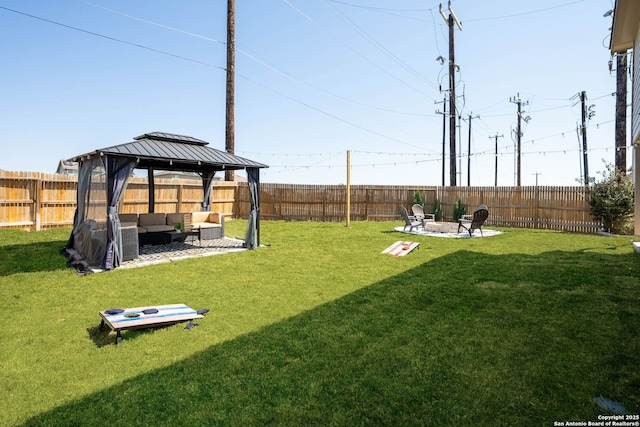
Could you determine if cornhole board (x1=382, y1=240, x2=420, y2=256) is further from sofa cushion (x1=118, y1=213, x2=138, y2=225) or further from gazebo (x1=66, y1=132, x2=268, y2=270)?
sofa cushion (x1=118, y1=213, x2=138, y2=225)

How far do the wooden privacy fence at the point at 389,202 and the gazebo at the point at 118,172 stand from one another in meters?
6.16

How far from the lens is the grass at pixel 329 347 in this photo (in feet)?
8.11

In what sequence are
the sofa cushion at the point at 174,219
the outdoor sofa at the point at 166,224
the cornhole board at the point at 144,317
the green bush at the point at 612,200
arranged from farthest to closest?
the green bush at the point at 612,200, the sofa cushion at the point at 174,219, the outdoor sofa at the point at 166,224, the cornhole board at the point at 144,317

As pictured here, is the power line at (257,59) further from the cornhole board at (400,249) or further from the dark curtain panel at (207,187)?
the cornhole board at (400,249)

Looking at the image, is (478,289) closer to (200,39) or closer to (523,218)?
(523,218)

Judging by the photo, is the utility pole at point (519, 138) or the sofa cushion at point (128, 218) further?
the utility pole at point (519, 138)

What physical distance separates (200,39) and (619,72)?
15469 millimetres

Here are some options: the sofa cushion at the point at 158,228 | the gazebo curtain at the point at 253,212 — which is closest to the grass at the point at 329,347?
the gazebo curtain at the point at 253,212

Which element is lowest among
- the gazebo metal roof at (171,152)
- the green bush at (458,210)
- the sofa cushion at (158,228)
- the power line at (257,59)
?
the sofa cushion at (158,228)

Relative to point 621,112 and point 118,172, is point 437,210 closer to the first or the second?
point 621,112

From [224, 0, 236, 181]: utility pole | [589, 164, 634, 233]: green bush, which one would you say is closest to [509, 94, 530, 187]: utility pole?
[589, 164, 634, 233]: green bush

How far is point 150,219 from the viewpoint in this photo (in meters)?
→ 10.1

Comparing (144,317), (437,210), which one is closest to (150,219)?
(144,317)

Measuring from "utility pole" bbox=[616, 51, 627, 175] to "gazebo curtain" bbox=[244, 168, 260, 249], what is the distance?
1234 centimetres
